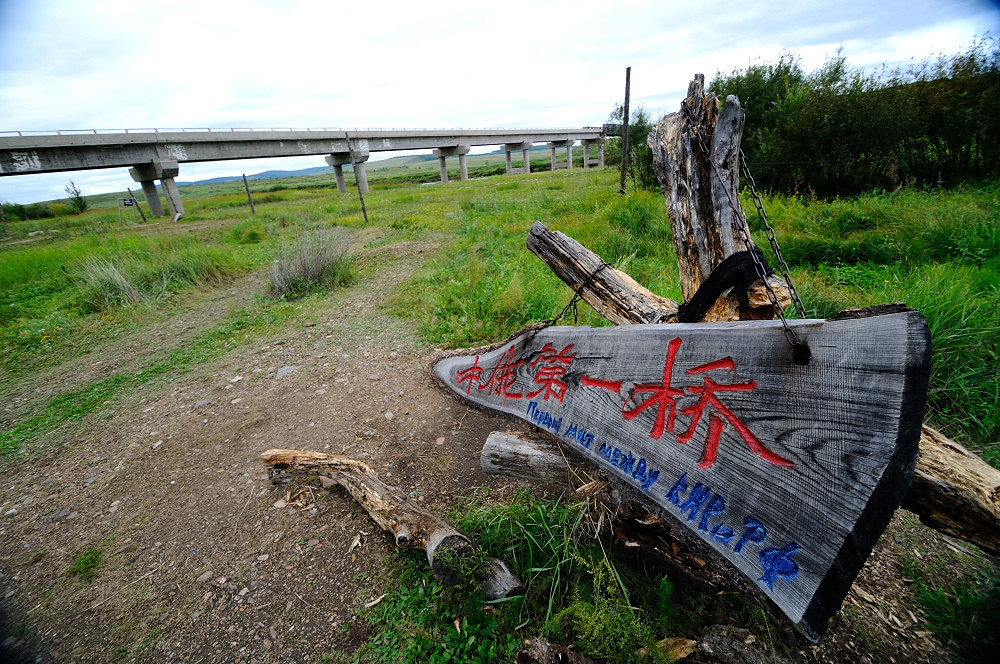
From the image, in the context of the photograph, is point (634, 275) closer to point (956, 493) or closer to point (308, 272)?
point (956, 493)

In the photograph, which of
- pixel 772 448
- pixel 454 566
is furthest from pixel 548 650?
pixel 772 448

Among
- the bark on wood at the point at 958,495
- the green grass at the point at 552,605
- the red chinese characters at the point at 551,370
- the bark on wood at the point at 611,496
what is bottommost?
the green grass at the point at 552,605

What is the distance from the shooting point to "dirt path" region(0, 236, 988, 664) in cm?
165

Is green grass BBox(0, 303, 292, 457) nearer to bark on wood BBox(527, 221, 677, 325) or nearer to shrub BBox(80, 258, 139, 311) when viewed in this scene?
shrub BBox(80, 258, 139, 311)

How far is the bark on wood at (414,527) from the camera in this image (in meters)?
1.62

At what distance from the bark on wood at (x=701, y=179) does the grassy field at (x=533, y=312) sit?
1.29 metres

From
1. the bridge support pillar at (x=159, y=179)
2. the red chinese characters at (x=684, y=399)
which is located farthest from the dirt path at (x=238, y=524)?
the bridge support pillar at (x=159, y=179)

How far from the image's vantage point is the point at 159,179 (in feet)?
61.5

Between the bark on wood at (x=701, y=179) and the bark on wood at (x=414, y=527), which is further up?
the bark on wood at (x=701, y=179)

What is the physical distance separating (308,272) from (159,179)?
19394 mm

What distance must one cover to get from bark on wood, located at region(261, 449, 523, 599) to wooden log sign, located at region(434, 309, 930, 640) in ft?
2.12

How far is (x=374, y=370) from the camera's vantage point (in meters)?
3.78

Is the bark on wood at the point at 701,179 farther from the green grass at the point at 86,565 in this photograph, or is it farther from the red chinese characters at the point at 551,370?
the green grass at the point at 86,565

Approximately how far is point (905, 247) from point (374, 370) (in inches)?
214
